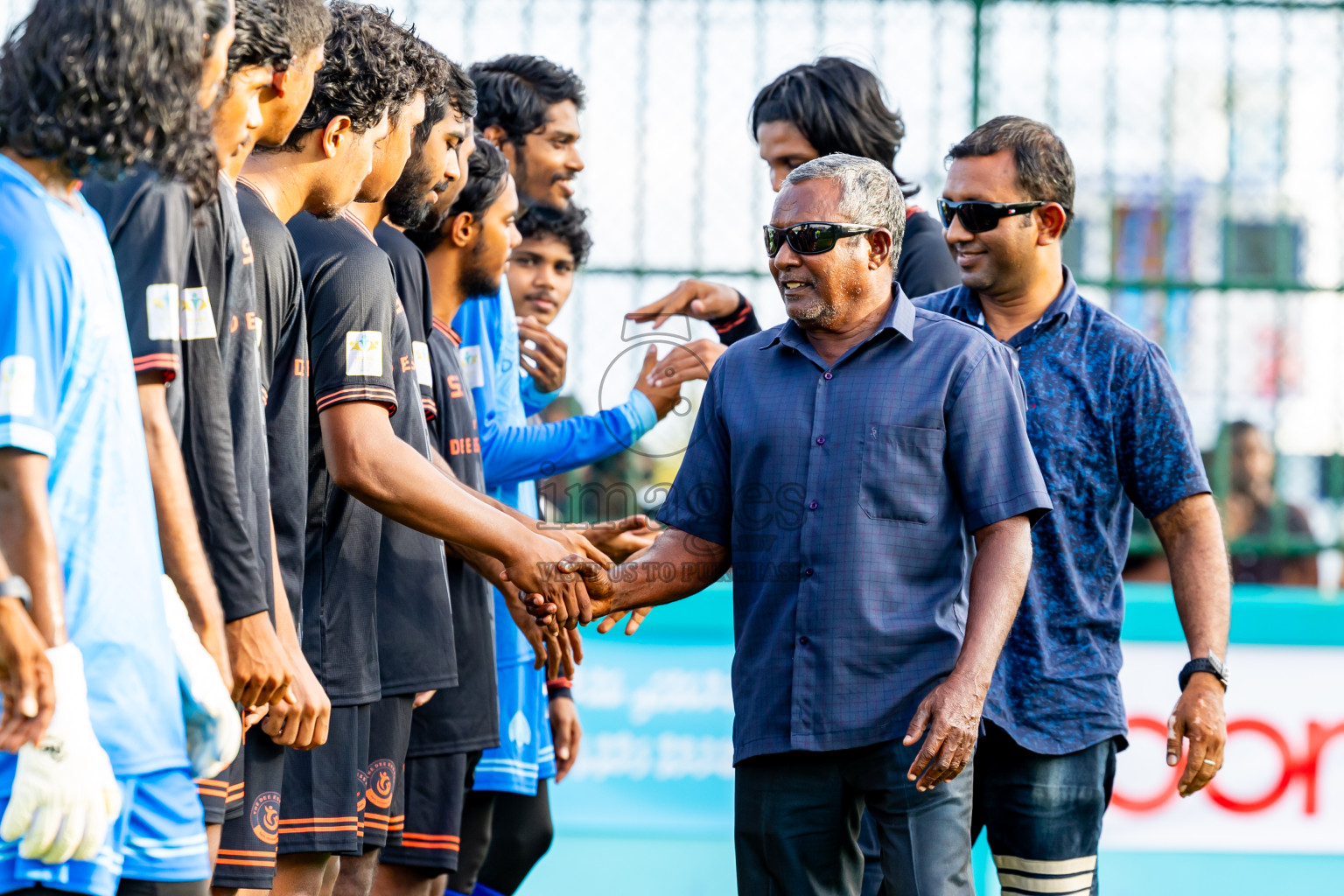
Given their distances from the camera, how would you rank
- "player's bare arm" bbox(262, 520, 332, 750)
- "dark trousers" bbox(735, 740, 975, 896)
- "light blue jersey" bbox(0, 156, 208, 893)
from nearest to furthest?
"light blue jersey" bbox(0, 156, 208, 893)
"player's bare arm" bbox(262, 520, 332, 750)
"dark trousers" bbox(735, 740, 975, 896)

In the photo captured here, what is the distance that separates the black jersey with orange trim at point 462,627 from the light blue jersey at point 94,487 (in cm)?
175

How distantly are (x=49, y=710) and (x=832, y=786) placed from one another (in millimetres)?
1672

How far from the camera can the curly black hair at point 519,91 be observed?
5066 millimetres

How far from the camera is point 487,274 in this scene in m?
4.05

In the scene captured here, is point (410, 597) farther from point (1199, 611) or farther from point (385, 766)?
point (1199, 611)

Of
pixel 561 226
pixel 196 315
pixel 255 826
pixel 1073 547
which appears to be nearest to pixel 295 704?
pixel 255 826

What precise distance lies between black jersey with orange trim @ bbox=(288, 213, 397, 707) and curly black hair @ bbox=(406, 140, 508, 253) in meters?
0.88

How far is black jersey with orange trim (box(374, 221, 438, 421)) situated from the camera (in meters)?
3.45

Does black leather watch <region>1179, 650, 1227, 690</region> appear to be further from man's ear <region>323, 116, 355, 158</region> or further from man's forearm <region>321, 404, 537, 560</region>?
man's ear <region>323, 116, 355, 158</region>

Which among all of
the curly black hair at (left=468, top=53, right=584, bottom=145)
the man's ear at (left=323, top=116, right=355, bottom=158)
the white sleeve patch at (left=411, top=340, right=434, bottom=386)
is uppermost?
the curly black hair at (left=468, top=53, right=584, bottom=145)

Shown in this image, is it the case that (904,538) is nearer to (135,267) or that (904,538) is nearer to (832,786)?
(832,786)

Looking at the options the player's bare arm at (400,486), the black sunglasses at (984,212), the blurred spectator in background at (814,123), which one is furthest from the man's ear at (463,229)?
the black sunglasses at (984,212)

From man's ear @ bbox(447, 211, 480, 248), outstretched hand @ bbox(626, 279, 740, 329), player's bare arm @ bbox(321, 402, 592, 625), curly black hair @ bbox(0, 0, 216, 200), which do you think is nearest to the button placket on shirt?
player's bare arm @ bbox(321, 402, 592, 625)

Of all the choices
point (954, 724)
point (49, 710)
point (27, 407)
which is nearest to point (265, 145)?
point (27, 407)
